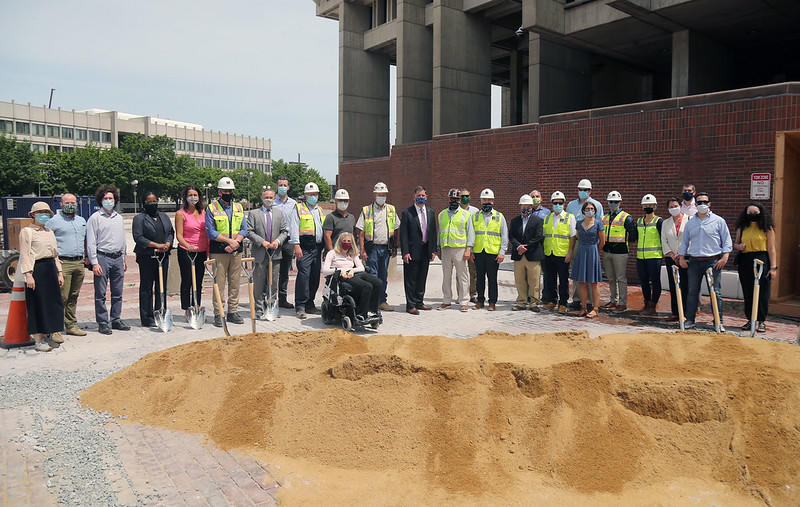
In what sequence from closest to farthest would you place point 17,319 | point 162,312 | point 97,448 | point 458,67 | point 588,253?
point 97,448
point 17,319
point 162,312
point 588,253
point 458,67

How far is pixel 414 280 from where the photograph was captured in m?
9.88

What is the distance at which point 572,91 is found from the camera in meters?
24.1

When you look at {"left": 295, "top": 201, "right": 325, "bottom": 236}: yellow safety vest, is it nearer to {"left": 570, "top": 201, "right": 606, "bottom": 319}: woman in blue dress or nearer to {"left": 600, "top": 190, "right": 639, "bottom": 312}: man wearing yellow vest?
{"left": 570, "top": 201, "right": 606, "bottom": 319}: woman in blue dress

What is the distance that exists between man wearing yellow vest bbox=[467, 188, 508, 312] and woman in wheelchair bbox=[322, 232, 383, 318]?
2.29 m

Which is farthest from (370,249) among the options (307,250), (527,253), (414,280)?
(527,253)

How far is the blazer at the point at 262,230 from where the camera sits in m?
9.16

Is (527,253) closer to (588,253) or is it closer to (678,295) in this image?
(588,253)

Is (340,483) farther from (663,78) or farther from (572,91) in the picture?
(663,78)

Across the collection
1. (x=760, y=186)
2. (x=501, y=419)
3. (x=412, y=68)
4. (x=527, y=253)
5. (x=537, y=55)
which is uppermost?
(x=412, y=68)

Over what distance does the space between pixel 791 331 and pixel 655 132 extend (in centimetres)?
617

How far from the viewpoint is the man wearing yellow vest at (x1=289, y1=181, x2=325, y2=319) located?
31.4 ft

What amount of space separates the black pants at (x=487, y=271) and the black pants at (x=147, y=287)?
17.1ft

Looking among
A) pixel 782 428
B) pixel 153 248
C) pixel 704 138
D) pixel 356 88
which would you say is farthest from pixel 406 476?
pixel 356 88

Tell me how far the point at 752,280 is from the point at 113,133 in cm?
9537
